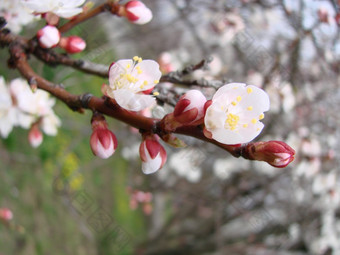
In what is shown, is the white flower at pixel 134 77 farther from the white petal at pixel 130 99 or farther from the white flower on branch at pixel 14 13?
the white flower on branch at pixel 14 13

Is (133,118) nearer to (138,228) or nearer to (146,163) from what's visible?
(146,163)

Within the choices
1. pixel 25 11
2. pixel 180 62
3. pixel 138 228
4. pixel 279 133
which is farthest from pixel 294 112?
pixel 138 228

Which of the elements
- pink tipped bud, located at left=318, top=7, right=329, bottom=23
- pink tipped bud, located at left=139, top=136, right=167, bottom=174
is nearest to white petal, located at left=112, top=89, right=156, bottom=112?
pink tipped bud, located at left=139, top=136, right=167, bottom=174

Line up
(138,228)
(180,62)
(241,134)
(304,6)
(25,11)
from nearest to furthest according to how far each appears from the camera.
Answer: (241,134) → (25,11) → (304,6) → (180,62) → (138,228)

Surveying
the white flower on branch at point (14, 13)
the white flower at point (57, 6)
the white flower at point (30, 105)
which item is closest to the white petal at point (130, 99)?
the white flower at point (57, 6)

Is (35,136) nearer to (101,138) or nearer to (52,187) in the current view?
(101,138)

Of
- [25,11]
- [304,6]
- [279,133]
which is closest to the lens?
[25,11]
